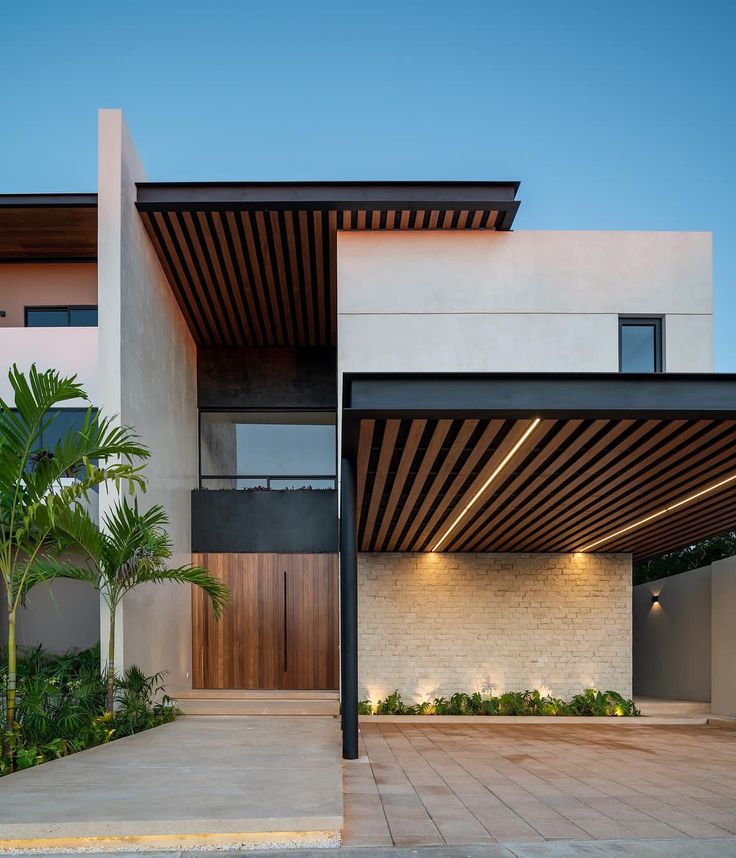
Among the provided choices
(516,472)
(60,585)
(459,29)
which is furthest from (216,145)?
(516,472)

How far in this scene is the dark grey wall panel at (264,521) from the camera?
1502cm

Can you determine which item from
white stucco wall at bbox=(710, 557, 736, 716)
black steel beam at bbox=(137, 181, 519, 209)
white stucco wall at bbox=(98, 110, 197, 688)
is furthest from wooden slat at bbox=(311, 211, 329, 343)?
white stucco wall at bbox=(710, 557, 736, 716)

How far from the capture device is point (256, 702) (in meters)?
12.5

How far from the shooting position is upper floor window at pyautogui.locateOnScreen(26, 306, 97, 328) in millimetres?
14367

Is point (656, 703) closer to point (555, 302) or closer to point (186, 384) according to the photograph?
point (555, 302)

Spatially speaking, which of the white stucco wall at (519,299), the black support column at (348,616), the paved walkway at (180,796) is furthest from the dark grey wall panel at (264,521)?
the black support column at (348,616)

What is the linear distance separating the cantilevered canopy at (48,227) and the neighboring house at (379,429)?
9 cm

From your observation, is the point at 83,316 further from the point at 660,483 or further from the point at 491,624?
the point at 660,483

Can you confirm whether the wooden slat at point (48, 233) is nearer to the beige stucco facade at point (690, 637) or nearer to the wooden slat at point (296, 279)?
the wooden slat at point (296, 279)

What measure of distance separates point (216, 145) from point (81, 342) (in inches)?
1896

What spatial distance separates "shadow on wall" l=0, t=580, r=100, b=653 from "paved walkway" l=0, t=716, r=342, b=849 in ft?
14.2

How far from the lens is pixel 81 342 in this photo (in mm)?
12406

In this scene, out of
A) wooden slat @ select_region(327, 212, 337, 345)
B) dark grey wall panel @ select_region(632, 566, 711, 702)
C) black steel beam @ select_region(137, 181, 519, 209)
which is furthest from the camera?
dark grey wall panel @ select_region(632, 566, 711, 702)

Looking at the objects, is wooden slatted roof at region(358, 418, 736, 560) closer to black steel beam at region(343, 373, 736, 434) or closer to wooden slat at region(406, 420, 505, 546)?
wooden slat at region(406, 420, 505, 546)
